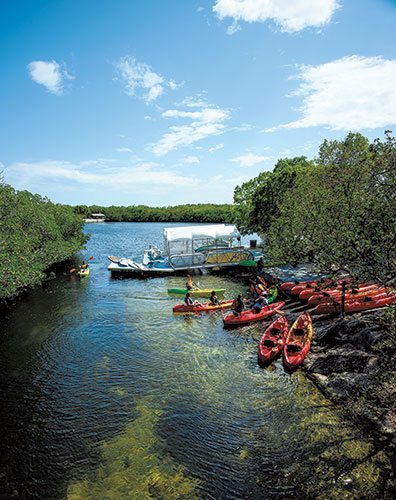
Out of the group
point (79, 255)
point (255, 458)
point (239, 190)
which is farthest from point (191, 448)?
point (79, 255)

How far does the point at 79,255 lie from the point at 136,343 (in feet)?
140

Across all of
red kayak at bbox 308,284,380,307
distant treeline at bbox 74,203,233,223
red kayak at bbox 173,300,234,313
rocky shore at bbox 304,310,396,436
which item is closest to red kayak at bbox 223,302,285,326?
red kayak at bbox 173,300,234,313

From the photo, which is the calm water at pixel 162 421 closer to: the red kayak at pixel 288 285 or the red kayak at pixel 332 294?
the red kayak at pixel 332 294

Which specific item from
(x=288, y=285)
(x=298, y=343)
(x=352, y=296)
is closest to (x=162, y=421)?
(x=298, y=343)

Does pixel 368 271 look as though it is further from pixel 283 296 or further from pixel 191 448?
pixel 283 296

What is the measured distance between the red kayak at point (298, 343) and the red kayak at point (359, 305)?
10.3ft

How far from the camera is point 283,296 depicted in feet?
101

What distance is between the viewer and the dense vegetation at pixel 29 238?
2308cm

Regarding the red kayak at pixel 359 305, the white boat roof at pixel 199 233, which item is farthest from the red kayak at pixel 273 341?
the white boat roof at pixel 199 233

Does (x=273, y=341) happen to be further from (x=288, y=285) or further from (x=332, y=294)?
(x=288, y=285)

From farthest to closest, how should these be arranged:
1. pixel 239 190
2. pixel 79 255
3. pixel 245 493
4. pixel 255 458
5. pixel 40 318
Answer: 1. pixel 79 255
2. pixel 239 190
3. pixel 40 318
4. pixel 255 458
5. pixel 245 493

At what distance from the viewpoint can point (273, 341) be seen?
1920 centimetres

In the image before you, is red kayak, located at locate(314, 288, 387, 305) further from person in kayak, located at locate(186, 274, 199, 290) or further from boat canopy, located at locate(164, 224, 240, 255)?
boat canopy, located at locate(164, 224, 240, 255)

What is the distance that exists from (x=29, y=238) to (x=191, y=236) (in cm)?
1848
